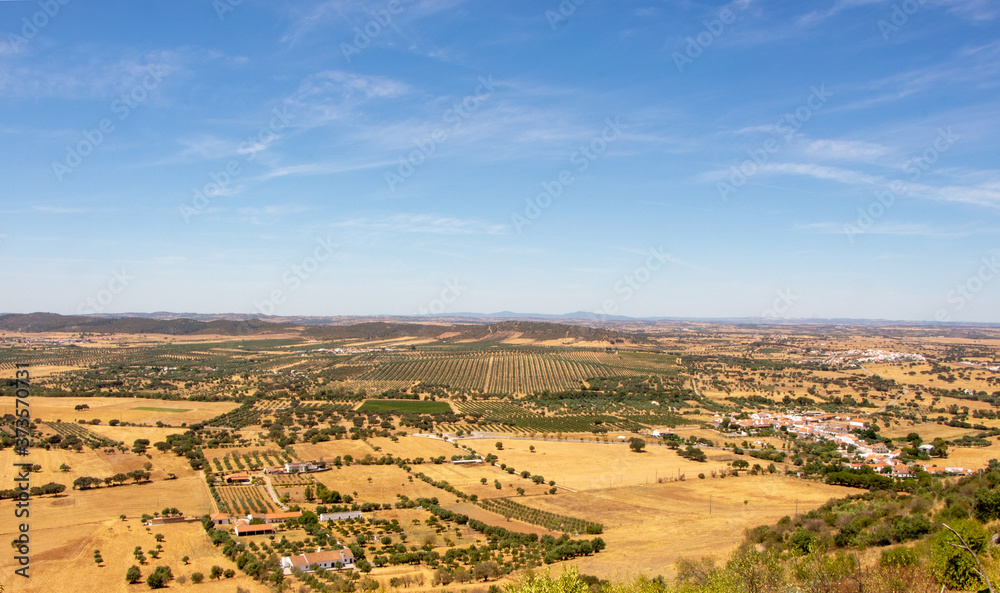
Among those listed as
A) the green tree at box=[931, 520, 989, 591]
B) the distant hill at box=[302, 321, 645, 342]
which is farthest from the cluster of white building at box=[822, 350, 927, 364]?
the green tree at box=[931, 520, 989, 591]

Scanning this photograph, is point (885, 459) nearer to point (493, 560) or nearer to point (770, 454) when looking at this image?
point (770, 454)

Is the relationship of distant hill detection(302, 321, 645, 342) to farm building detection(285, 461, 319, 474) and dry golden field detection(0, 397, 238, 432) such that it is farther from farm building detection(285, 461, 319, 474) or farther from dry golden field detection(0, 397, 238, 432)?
farm building detection(285, 461, 319, 474)

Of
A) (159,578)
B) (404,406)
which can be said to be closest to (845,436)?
(404,406)

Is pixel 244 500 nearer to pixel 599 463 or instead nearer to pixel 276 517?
pixel 276 517

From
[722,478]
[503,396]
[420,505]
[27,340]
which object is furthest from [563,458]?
[27,340]

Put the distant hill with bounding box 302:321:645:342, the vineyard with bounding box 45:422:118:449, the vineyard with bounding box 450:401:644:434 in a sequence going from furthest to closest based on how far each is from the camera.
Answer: the distant hill with bounding box 302:321:645:342 < the vineyard with bounding box 450:401:644:434 < the vineyard with bounding box 45:422:118:449

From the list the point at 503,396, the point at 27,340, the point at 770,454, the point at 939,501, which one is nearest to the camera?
the point at 939,501

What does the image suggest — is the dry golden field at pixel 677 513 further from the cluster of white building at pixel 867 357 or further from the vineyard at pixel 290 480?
the cluster of white building at pixel 867 357
